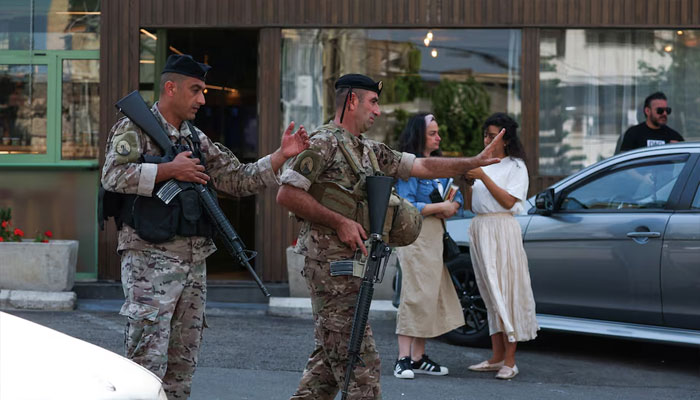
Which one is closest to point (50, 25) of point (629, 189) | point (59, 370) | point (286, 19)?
point (286, 19)

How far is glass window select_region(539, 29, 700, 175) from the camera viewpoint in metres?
11.6

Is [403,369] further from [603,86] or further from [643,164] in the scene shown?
[603,86]

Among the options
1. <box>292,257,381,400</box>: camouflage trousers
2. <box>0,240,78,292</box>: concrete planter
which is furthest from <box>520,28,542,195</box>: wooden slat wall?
<box>292,257,381,400</box>: camouflage trousers

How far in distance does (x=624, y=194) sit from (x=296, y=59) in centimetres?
471

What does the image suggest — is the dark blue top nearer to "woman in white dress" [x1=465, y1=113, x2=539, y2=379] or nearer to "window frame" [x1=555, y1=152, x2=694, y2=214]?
"woman in white dress" [x1=465, y1=113, x2=539, y2=379]

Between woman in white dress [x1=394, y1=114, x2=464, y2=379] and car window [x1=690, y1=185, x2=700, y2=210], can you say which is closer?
woman in white dress [x1=394, y1=114, x2=464, y2=379]

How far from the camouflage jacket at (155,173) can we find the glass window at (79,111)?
21.9 feet

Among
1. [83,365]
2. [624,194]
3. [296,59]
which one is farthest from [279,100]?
[83,365]

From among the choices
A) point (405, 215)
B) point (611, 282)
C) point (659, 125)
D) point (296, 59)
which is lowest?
point (611, 282)

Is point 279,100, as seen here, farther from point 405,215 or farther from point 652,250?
point 405,215

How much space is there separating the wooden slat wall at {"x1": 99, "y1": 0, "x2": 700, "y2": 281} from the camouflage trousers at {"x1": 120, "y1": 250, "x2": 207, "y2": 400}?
6356 millimetres

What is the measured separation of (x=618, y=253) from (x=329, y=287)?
350cm

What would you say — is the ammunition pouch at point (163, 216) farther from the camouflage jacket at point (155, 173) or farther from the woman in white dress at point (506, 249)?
the woman in white dress at point (506, 249)

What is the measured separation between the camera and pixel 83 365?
3238mm
